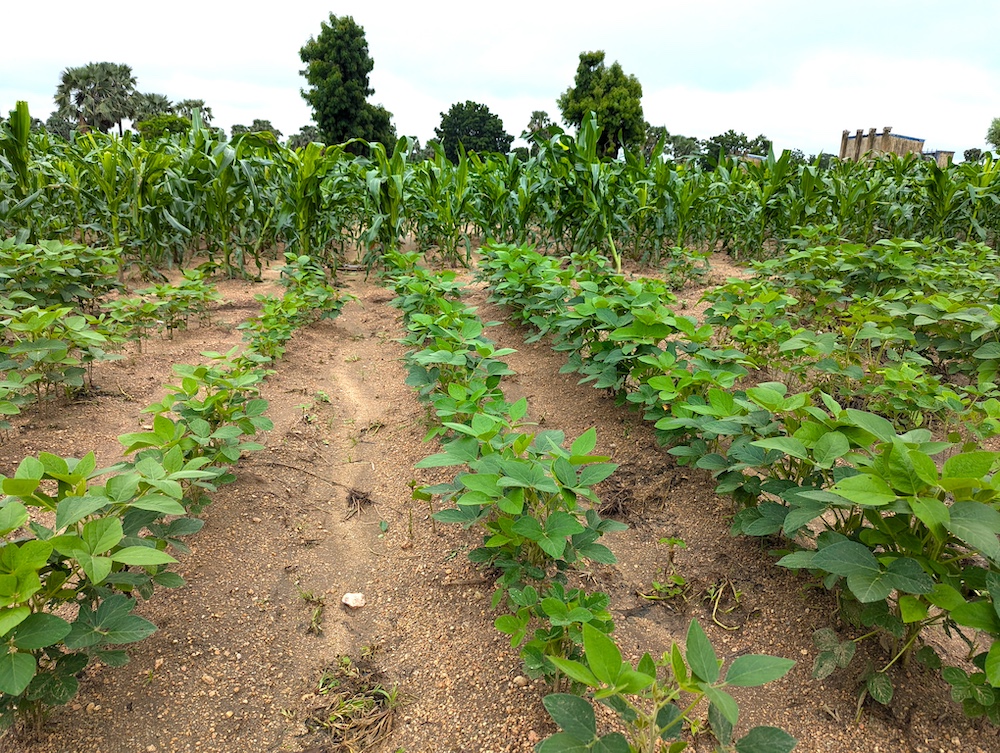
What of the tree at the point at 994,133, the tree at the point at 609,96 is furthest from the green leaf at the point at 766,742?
the tree at the point at 994,133

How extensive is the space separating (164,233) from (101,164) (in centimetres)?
79

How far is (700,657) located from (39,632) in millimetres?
1192

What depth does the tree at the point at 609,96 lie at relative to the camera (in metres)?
27.1

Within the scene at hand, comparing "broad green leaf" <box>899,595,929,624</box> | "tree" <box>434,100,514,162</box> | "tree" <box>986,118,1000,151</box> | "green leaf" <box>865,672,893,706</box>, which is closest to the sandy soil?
"green leaf" <box>865,672,893,706</box>

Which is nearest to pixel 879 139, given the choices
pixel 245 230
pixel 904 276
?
pixel 904 276

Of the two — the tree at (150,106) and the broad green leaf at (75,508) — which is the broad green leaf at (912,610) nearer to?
the broad green leaf at (75,508)

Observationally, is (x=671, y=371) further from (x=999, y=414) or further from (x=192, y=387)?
(x=192, y=387)

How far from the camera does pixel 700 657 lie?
97 centimetres

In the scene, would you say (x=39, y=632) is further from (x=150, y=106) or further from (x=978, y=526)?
(x=150, y=106)

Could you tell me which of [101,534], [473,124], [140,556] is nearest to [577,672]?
[140,556]

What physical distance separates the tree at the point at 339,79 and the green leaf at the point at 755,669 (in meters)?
29.4

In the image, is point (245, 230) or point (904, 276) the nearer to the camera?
point (904, 276)

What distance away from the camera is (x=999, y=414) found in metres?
1.72

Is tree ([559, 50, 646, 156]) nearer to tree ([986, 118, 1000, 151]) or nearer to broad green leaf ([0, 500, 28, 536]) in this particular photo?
tree ([986, 118, 1000, 151])
